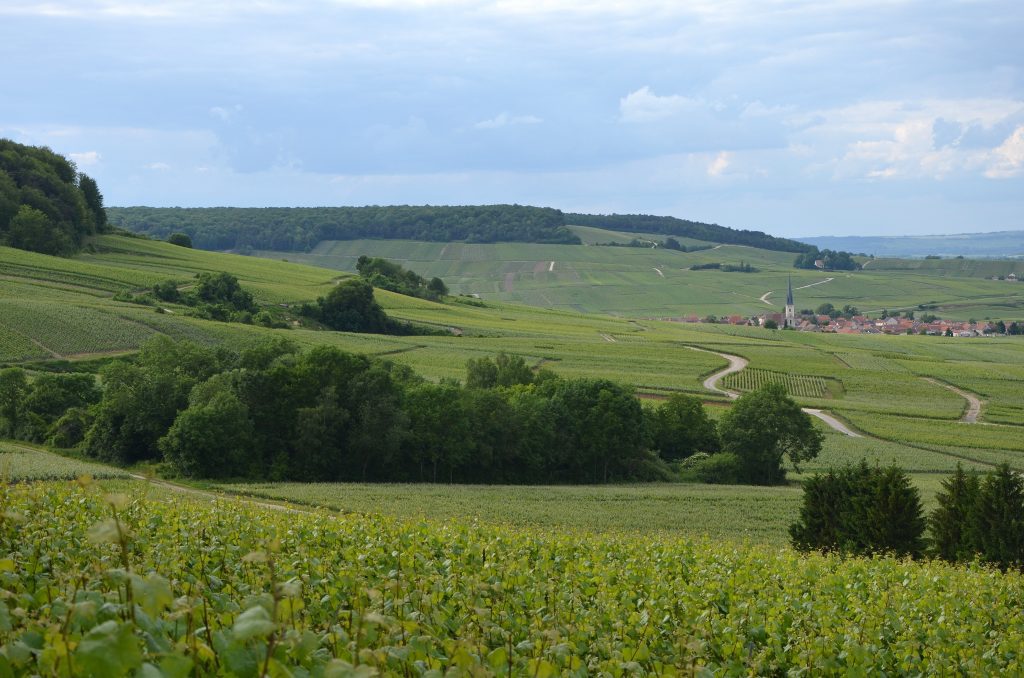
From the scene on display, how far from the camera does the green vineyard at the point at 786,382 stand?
9056 cm

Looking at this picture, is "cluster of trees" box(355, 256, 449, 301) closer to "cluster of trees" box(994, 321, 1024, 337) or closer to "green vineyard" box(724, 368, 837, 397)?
"green vineyard" box(724, 368, 837, 397)

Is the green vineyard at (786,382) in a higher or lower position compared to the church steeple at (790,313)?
lower

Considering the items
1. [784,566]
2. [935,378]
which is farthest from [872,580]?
[935,378]

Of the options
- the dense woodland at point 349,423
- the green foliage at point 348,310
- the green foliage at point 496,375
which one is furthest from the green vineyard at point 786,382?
the green foliage at point 348,310

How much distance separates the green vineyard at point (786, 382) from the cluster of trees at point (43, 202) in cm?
7558

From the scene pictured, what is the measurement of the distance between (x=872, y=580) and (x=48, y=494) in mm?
13390

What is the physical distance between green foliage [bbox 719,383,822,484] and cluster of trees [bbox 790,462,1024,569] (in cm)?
2381

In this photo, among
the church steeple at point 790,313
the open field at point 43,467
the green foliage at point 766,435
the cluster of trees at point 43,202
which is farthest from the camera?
the church steeple at point 790,313

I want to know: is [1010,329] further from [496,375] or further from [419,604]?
[419,604]

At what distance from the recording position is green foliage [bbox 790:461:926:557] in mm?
34312

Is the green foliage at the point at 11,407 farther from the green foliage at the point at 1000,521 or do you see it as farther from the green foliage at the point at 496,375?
the green foliage at the point at 1000,521

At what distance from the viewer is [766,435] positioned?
202ft

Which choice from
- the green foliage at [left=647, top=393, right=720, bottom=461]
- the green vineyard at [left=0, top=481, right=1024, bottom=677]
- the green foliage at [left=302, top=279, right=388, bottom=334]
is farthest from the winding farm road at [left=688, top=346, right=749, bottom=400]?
the green vineyard at [left=0, top=481, right=1024, bottom=677]

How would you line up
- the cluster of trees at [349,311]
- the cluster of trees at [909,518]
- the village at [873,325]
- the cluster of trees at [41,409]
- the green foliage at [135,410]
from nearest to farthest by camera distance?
the cluster of trees at [909,518] → the green foliage at [135,410] → the cluster of trees at [41,409] → the cluster of trees at [349,311] → the village at [873,325]
